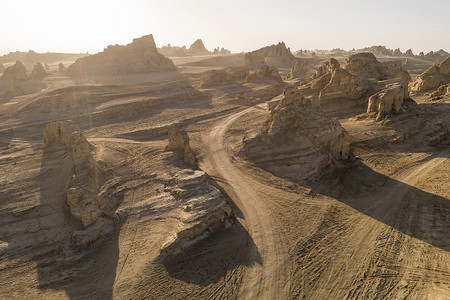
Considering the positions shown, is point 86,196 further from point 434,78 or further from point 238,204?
point 434,78

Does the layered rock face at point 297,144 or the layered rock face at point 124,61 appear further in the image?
the layered rock face at point 124,61

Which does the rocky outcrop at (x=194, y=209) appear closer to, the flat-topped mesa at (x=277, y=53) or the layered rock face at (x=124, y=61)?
the layered rock face at (x=124, y=61)

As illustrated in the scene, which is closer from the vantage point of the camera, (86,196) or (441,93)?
(86,196)

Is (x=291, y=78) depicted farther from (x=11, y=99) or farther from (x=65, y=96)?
(x=11, y=99)

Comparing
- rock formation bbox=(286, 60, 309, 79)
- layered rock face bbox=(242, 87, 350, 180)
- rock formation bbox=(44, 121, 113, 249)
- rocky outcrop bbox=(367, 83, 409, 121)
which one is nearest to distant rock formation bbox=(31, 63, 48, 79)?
rock formation bbox=(44, 121, 113, 249)

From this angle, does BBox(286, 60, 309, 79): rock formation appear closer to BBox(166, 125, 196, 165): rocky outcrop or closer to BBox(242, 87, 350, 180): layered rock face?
BBox(242, 87, 350, 180): layered rock face

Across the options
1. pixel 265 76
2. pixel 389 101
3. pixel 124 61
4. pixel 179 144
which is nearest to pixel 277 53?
pixel 265 76

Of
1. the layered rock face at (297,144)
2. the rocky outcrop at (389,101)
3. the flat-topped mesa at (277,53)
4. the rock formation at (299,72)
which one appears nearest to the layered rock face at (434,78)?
the rocky outcrop at (389,101)
